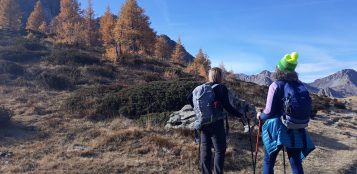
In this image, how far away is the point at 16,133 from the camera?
12.2 meters

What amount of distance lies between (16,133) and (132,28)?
28.7 meters

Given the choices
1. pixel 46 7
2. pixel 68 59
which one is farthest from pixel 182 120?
pixel 46 7

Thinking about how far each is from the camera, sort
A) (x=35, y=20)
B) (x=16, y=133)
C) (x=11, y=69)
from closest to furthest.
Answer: (x=16, y=133)
(x=11, y=69)
(x=35, y=20)

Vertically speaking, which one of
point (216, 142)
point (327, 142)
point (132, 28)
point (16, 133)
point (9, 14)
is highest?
point (9, 14)

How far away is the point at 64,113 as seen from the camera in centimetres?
1499

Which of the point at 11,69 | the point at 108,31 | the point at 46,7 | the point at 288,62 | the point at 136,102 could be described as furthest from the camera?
the point at 46,7

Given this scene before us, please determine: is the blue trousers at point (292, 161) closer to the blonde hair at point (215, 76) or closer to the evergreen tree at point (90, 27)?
the blonde hair at point (215, 76)

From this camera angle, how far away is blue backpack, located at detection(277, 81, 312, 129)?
5.77 meters

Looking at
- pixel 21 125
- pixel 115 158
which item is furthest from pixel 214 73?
pixel 21 125

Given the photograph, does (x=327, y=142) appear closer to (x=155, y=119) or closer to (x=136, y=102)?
(x=155, y=119)

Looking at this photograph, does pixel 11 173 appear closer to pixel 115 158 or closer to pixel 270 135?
pixel 115 158

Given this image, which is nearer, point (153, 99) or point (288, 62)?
point (288, 62)

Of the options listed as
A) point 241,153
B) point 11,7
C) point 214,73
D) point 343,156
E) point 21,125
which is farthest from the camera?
Result: point 11,7

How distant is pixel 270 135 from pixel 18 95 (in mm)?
14828
